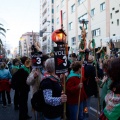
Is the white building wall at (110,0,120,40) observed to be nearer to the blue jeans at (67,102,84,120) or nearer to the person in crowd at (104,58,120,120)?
the blue jeans at (67,102,84,120)

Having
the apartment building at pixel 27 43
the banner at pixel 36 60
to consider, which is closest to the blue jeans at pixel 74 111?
the banner at pixel 36 60

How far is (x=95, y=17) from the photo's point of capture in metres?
34.6

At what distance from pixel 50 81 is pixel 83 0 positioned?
1447 inches

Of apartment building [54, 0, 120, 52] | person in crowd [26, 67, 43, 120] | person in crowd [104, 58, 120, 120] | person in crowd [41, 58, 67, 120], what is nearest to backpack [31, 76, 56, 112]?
person in crowd [41, 58, 67, 120]

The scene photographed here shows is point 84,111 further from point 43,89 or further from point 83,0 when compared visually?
point 83,0

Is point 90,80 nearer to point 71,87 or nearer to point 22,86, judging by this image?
point 71,87

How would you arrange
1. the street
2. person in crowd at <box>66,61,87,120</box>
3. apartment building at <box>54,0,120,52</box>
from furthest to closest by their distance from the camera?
apartment building at <box>54,0,120,52</box>, the street, person in crowd at <box>66,61,87,120</box>

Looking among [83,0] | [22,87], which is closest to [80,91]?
[22,87]

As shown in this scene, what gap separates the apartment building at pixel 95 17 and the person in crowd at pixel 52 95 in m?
16.2

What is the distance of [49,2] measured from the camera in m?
74.4

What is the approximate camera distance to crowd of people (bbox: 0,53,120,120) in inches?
131

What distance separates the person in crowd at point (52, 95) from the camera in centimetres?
416

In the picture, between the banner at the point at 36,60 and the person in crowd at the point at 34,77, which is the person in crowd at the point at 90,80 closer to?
the person in crowd at the point at 34,77

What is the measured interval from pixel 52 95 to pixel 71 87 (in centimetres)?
160
